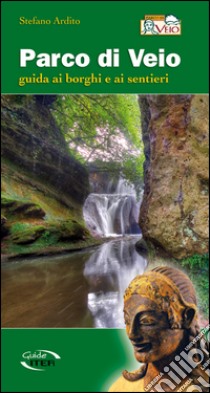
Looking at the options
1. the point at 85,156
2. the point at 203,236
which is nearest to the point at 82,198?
the point at 85,156

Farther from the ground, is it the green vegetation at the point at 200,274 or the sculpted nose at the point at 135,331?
the green vegetation at the point at 200,274

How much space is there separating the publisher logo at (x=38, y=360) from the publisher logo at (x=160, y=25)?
14.5 ft

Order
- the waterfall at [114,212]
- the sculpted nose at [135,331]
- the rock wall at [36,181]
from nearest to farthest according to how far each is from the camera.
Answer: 1. the sculpted nose at [135,331]
2. the rock wall at [36,181]
3. the waterfall at [114,212]

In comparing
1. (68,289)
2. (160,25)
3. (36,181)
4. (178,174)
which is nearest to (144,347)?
(68,289)

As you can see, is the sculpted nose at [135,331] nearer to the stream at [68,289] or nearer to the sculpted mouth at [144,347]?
the sculpted mouth at [144,347]

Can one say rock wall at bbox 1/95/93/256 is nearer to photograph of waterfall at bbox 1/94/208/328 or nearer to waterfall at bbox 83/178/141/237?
photograph of waterfall at bbox 1/94/208/328

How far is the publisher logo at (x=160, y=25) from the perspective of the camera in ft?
13.2

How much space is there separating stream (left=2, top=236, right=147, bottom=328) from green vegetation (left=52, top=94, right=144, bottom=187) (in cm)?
147

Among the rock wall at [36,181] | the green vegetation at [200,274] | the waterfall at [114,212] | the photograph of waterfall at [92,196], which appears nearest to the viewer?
the green vegetation at [200,274]

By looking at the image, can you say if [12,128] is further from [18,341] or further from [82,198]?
[18,341]

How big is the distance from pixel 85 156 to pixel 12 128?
48.1 inches

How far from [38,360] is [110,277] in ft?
4.70

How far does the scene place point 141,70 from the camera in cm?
409

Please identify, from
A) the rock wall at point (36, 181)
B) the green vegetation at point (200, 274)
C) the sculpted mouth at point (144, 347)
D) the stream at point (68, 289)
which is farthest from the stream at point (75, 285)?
the green vegetation at point (200, 274)
